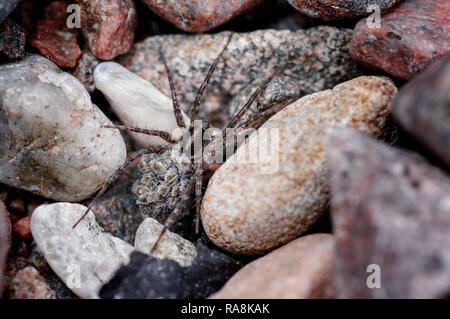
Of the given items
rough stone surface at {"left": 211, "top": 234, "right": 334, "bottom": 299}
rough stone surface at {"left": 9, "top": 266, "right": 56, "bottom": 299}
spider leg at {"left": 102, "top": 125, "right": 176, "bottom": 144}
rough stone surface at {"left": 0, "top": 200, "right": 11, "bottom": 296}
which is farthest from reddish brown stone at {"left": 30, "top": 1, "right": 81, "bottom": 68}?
rough stone surface at {"left": 211, "top": 234, "right": 334, "bottom": 299}

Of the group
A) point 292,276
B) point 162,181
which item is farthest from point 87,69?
point 292,276

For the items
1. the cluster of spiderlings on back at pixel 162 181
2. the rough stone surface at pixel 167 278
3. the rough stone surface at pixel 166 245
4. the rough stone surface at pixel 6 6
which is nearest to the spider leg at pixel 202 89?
the cluster of spiderlings on back at pixel 162 181

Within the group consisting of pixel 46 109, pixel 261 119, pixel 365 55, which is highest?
pixel 365 55

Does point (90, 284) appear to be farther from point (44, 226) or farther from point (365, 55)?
point (365, 55)

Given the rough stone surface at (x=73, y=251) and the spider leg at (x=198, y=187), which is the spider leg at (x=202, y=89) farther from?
the rough stone surface at (x=73, y=251)

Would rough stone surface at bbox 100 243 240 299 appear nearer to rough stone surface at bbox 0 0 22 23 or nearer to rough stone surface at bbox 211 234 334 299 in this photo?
rough stone surface at bbox 211 234 334 299
